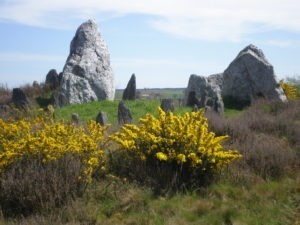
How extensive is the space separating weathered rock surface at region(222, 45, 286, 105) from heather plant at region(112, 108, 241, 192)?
1158cm

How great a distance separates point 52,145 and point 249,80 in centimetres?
1398

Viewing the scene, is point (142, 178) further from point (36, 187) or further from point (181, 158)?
Result: point (36, 187)

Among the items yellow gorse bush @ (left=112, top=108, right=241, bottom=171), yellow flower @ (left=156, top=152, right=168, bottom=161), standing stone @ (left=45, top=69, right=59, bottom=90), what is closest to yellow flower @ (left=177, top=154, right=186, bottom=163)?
yellow gorse bush @ (left=112, top=108, right=241, bottom=171)

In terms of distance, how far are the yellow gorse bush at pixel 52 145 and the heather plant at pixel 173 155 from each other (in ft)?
1.66

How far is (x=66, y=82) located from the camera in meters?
18.7

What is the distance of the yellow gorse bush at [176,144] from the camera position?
770 cm

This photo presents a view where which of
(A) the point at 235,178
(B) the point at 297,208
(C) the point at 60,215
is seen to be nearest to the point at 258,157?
(A) the point at 235,178

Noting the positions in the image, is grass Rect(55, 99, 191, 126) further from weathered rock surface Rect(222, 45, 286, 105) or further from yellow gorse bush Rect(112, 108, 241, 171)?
yellow gorse bush Rect(112, 108, 241, 171)

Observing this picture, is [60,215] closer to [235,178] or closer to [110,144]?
[110,144]

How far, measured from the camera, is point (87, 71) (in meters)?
19.6

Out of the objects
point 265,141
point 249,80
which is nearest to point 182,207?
point 265,141

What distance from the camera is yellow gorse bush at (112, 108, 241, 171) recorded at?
7695 millimetres

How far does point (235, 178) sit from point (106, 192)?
7.07 feet

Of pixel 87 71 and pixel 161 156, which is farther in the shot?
pixel 87 71
